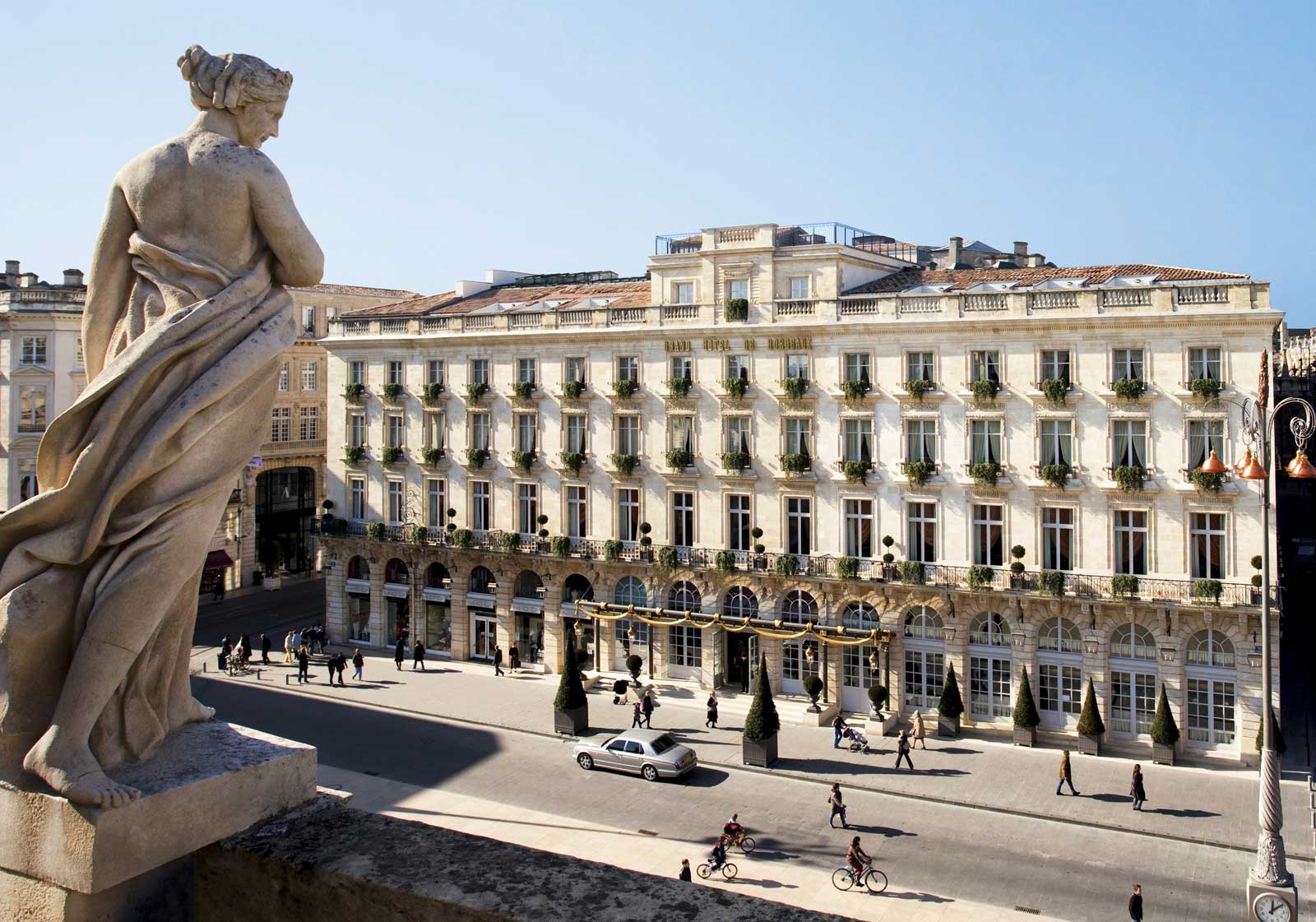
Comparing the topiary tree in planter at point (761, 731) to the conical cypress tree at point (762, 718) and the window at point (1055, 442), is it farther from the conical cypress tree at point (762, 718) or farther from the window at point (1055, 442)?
the window at point (1055, 442)

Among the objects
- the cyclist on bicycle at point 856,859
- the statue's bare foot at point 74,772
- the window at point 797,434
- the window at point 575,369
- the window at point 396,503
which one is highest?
the window at point 575,369

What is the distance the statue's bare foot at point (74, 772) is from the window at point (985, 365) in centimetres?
4150

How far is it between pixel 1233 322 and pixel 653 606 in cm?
2551

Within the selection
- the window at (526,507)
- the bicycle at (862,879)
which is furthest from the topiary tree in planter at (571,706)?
the bicycle at (862,879)

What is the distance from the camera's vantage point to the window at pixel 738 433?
159ft

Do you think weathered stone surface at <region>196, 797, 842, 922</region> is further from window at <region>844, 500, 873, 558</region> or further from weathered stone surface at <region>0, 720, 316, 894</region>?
window at <region>844, 500, 873, 558</region>

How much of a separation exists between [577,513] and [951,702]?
61.6 feet

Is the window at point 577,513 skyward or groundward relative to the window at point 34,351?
groundward

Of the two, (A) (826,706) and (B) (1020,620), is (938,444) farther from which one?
(A) (826,706)

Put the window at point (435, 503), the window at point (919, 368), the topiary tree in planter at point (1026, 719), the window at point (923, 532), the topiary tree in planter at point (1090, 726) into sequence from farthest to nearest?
the window at point (435, 503), the window at point (919, 368), the window at point (923, 532), the topiary tree in planter at point (1026, 719), the topiary tree in planter at point (1090, 726)

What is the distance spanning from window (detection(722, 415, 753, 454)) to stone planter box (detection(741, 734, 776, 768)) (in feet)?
44.9

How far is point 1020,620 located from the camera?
42.9 m

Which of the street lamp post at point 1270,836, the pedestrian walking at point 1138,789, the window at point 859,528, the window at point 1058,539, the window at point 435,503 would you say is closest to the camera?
the street lamp post at point 1270,836

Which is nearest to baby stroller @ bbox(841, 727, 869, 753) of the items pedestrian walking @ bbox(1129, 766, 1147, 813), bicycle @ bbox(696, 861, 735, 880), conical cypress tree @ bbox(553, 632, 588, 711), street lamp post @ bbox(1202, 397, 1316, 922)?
pedestrian walking @ bbox(1129, 766, 1147, 813)
